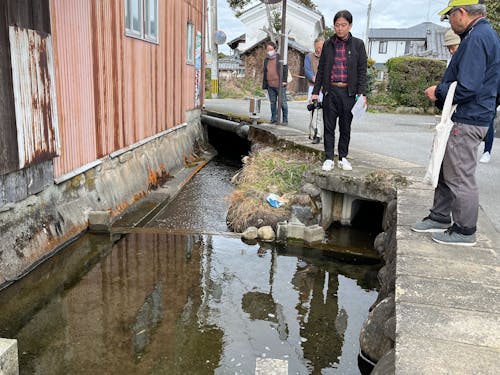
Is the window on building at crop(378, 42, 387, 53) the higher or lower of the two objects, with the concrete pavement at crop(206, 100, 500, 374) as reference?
higher

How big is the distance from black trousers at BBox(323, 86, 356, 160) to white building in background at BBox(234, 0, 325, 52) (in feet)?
110

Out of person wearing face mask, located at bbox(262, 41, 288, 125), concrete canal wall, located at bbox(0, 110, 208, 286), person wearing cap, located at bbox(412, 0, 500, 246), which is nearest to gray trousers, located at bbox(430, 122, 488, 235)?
person wearing cap, located at bbox(412, 0, 500, 246)

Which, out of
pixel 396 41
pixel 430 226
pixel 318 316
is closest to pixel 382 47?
pixel 396 41

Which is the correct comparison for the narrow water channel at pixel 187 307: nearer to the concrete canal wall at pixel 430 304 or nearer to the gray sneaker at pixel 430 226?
the concrete canal wall at pixel 430 304

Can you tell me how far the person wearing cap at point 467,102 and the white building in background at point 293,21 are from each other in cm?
3586

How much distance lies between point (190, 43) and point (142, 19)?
15.4ft

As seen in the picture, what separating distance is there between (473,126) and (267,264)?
2.85m

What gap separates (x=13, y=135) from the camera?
4543mm

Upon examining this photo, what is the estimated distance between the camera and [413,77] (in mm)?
18906

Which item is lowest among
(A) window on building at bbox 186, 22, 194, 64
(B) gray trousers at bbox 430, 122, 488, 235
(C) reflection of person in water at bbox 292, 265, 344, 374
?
(C) reflection of person in water at bbox 292, 265, 344, 374

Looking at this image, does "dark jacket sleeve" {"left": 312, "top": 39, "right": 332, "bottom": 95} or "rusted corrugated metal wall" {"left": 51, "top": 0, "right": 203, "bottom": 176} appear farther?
"dark jacket sleeve" {"left": 312, "top": 39, "right": 332, "bottom": 95}

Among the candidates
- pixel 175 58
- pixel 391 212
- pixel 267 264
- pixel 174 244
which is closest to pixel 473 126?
pixel 391 212

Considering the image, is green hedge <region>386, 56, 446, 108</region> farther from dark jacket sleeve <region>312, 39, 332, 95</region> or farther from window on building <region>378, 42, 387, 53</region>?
window on building <region>378, 42, 387, 53</region>

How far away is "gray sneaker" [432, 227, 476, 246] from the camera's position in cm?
407
